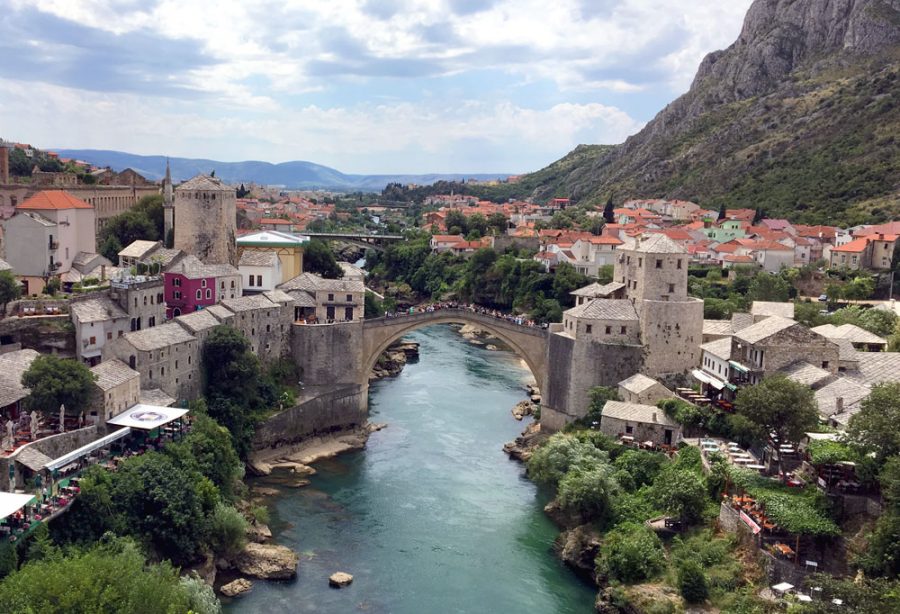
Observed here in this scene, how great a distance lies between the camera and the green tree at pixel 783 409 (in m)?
28.9

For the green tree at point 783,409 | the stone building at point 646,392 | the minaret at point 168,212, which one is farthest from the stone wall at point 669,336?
the minaret at point 168,212

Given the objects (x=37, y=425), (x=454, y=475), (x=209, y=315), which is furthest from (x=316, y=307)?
(x=37, y=425)

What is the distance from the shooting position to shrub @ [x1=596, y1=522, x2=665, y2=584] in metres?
27.7

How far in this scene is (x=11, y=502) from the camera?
77.9 ft

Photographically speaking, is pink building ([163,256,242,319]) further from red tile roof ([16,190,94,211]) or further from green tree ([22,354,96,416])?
green tree ([22,354,96,416])

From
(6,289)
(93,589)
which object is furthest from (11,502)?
(6,289)

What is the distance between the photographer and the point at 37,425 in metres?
29.2

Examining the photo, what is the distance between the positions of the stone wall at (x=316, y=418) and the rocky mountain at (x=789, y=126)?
152 feet

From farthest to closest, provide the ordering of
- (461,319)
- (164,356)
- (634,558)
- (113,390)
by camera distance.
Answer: (461,319), (164,356), (113,390), (634,558)

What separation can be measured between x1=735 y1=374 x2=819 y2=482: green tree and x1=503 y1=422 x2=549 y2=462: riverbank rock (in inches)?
510

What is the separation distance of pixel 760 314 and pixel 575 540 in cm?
1624

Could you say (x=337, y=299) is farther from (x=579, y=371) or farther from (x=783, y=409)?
(x=783, y=409)

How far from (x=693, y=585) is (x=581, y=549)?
587 cm

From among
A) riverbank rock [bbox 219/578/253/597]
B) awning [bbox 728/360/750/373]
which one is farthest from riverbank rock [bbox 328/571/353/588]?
awning [bbox 728/360/750/373]
